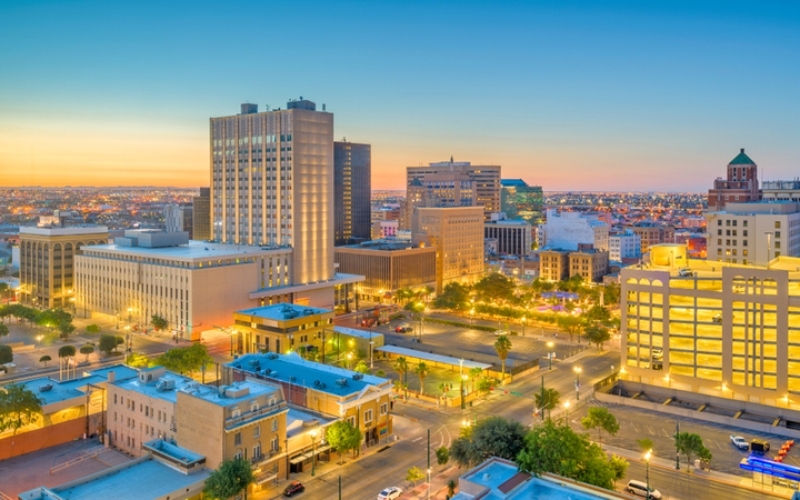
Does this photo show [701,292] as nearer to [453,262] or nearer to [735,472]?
[735,472]

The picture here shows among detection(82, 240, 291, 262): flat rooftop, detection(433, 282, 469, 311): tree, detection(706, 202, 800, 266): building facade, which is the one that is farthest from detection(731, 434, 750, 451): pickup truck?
detection(82, 240, 291, 262): flat rooftop

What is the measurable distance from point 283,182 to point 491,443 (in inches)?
3842

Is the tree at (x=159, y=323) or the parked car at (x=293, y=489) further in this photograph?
the tree at (x=159, y=323)

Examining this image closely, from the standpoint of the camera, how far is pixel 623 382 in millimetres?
85125

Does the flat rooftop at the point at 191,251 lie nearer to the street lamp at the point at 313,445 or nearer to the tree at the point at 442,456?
the street lamp at the point at 313,445

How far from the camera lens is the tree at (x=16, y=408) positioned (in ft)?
192

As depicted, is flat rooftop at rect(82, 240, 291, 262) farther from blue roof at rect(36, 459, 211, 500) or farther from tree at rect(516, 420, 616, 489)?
tree at rect(516, 420, 616, 489)

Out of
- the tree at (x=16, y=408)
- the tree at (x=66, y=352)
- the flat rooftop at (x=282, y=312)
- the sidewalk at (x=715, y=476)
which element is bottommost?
the sidewalk at (x=715, y=476)

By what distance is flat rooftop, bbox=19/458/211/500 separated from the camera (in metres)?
48.0

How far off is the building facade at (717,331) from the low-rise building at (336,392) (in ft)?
122

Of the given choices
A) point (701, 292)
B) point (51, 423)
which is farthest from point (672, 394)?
point (51, 423)

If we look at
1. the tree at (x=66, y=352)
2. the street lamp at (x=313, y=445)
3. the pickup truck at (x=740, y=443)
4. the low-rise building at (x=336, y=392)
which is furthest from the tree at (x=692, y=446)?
the tree at (x=66, y=352)

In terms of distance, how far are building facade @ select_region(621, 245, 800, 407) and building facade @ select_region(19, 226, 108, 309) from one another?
392 ft

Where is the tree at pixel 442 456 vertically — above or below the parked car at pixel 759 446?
above
